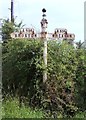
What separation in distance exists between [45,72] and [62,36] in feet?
4.37

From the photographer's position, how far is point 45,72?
11.4 m

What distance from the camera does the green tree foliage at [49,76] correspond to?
11.3 metres

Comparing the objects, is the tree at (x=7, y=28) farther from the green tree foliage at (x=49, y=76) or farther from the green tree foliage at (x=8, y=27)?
the green tree foliage at (x=49, y=76)

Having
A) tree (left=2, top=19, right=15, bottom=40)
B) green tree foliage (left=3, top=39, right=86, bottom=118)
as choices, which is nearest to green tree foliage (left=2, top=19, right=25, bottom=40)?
tree (left=2, top=19, right=15, bottom=40)

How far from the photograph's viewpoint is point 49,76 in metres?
11.6

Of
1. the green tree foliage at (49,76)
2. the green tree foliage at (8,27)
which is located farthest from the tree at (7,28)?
the green tree foliage at (49,76)

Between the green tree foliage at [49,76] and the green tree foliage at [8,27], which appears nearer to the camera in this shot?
the green tree foliage at [49,76]

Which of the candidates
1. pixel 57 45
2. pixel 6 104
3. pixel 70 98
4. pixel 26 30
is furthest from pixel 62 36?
pixel 6 104

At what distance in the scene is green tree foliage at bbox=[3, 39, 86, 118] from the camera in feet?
37.0

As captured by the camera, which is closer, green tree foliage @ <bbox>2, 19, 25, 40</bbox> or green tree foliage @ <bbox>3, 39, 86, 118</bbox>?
green tree foliage @ <bbox>3, 39, 86, 118</bbox>

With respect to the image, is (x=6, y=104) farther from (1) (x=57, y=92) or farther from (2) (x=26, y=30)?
(2) (x=26, y=30)

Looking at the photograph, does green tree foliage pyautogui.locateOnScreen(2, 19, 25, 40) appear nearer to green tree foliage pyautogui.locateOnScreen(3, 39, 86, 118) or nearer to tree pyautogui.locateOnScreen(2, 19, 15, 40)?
tree pyautogui.locateOnScreen(2, 19, 15, 40)

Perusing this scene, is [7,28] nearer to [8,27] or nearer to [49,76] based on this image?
[8,27]

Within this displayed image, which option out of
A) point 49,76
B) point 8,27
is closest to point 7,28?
point 8,27
